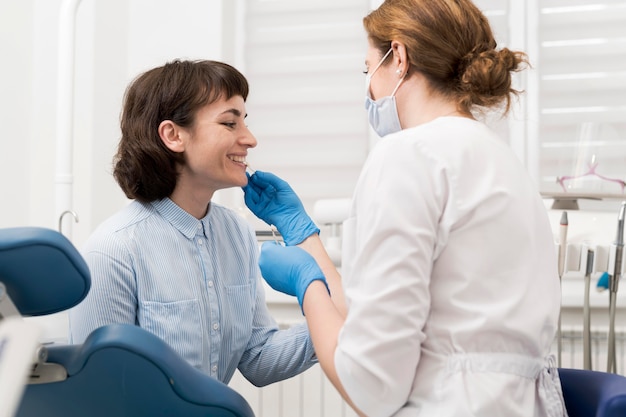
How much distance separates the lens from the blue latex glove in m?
1.67

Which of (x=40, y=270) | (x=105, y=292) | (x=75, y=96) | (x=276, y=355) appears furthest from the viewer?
(x=75, y=96)

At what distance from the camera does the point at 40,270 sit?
85cm

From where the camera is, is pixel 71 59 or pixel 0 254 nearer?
pixel 0 254

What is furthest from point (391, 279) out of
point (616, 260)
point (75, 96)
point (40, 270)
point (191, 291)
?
point (75, 96)

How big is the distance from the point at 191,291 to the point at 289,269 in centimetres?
32

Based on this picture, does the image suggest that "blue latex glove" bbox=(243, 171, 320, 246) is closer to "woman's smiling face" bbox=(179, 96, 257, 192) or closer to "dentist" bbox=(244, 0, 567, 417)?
"woman's smiling face" bbox=(179, 96, 257, 192)

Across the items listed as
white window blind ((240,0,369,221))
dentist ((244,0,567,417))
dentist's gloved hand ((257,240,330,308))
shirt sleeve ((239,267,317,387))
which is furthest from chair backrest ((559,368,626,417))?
white window blind ((240,0,369,221))

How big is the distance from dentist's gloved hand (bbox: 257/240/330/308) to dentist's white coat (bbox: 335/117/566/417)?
173 mm

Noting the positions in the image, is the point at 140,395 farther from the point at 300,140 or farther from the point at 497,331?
the point at 300,140

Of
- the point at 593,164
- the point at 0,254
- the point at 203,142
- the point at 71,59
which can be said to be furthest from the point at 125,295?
the point at 593,164

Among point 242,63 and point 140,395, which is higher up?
point 242,63

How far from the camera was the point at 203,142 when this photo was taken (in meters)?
1.62

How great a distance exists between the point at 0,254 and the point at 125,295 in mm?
644

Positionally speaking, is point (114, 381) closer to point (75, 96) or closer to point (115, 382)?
point (115, 382)
